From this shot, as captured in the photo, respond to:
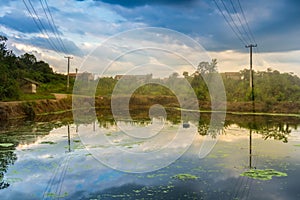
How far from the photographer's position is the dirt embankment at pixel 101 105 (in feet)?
72.9

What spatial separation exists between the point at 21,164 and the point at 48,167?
865 millimetres

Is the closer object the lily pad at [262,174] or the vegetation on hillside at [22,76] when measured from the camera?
the lily pad at [262,174]

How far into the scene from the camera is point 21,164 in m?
8.36

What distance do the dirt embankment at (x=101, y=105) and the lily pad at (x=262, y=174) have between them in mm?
17148

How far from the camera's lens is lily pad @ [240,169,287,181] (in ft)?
22.8

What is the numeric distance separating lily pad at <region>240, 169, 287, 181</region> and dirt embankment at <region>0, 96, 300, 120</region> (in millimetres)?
17148

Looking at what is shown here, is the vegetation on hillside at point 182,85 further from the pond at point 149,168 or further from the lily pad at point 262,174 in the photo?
the lily pad at point 262,174

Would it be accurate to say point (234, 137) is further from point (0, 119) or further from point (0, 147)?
point (0, 119)

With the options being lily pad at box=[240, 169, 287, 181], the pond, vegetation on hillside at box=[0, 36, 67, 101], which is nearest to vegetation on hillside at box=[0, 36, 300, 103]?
vegetation on hillside at box=[0, 36, 67, 101]

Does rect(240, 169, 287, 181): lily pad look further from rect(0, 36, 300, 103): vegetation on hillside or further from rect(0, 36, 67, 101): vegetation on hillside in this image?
rect(0, 36, 67, 101): vegetation on hillside

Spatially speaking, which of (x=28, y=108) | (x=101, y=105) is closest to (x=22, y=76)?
(x=101, y=105)

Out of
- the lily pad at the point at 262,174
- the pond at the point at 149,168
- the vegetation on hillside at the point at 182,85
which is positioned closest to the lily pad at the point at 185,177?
the pond at the point at 149,168

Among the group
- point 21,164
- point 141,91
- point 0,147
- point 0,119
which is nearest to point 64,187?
point 21,164

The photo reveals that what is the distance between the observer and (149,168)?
795cm
